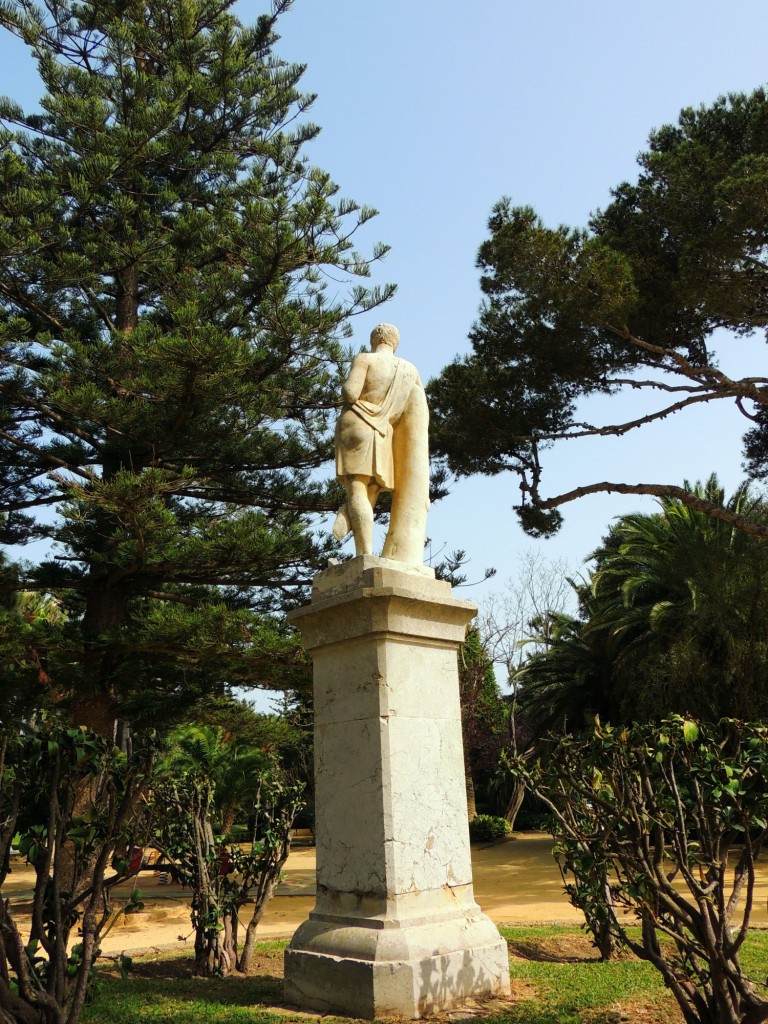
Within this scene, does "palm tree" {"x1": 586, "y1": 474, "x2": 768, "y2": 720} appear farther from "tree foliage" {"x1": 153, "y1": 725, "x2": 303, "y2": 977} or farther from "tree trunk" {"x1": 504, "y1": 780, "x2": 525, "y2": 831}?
"tree foliage" {"x1": 153, "y1": 725, "x2": 303, "y2": 977}

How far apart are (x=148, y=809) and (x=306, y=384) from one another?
6444mm

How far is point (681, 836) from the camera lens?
3.46 metres

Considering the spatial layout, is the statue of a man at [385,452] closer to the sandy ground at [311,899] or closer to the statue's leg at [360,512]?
the statue's leg at [360,512]

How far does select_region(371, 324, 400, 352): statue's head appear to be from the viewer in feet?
18.0

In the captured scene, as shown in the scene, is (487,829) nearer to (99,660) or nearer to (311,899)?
(311,899)

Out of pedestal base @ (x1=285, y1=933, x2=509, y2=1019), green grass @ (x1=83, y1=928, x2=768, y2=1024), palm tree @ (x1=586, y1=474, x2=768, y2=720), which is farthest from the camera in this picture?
palm tree @ (x1=586, y1=474, x2=768, y2=720)

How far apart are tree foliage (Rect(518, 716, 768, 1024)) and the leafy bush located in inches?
671

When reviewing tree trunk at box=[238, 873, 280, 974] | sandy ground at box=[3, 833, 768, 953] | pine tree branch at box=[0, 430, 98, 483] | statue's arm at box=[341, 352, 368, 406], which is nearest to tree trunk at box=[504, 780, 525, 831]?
sandy ground at box=[3, 833, 768, 953]

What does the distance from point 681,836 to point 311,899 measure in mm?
10371

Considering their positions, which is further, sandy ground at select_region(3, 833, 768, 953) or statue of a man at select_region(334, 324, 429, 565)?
sandy ground at select_region(3, 833, 768, 953)

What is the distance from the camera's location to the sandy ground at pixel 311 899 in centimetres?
938

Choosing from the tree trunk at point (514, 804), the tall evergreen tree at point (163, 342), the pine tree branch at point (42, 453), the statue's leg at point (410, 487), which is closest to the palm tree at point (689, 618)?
the tree trunk at point (514, 804)

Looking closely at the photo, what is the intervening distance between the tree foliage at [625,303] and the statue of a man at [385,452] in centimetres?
604

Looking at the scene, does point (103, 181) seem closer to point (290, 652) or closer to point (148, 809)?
point (290, 652)
